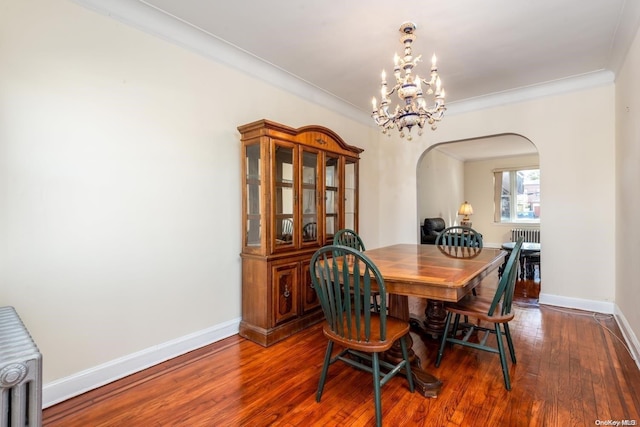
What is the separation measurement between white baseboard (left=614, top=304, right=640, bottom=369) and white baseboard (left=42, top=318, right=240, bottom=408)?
307cm

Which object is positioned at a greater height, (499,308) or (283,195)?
(283,195)

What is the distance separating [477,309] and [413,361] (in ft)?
1.81

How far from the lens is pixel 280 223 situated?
278cm

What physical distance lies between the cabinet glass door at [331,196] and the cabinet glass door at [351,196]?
212mm

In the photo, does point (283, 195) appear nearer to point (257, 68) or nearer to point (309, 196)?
point (309, 196)

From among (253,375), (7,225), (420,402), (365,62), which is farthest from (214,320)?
(365,62)

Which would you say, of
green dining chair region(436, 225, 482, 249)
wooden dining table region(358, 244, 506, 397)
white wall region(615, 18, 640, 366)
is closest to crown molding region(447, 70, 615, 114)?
white wall region(615, 18, 640, 366)

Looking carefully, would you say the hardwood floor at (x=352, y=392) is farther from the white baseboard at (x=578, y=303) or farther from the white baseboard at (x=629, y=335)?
the white baseboard at (x=578, y=303)

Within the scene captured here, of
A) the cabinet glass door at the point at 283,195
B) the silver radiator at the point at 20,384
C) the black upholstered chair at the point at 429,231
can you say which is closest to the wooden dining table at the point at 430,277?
the cabinet glass door at the point at 283,195

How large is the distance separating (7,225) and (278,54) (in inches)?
90.1

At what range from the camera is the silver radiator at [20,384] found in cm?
107

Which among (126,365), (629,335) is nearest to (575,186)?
(629,335)

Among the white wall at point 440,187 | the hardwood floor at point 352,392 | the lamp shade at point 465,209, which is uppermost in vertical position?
the white wall at point 440,187

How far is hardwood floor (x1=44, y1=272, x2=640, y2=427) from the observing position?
5.46 feet
